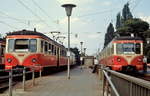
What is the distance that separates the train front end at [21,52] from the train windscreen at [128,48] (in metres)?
6.68

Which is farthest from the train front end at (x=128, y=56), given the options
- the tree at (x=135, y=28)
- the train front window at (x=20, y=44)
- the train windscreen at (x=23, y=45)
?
the tree at (x=135, y=28)

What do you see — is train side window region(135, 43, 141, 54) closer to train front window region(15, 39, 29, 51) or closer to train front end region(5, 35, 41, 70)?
train front end region(5, 35, 41, 70)

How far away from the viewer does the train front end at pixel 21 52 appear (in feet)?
86.3

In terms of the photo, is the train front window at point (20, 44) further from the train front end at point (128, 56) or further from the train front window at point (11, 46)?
the train front end at point (128, 56)

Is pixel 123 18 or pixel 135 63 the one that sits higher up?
pixel 123 18

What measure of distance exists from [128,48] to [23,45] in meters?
8.22

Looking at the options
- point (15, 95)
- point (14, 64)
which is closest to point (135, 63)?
point (14, 64)

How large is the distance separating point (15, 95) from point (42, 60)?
13.7m

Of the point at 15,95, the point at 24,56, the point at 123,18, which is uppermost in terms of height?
the point at 123,18

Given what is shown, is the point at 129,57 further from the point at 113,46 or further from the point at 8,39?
the point at 8,39

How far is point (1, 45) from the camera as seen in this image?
1310 inches

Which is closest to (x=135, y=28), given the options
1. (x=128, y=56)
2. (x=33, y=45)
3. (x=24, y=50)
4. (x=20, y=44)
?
(x=128, y=56)

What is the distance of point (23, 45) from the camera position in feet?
87.8

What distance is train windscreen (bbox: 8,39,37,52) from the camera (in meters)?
26.6
